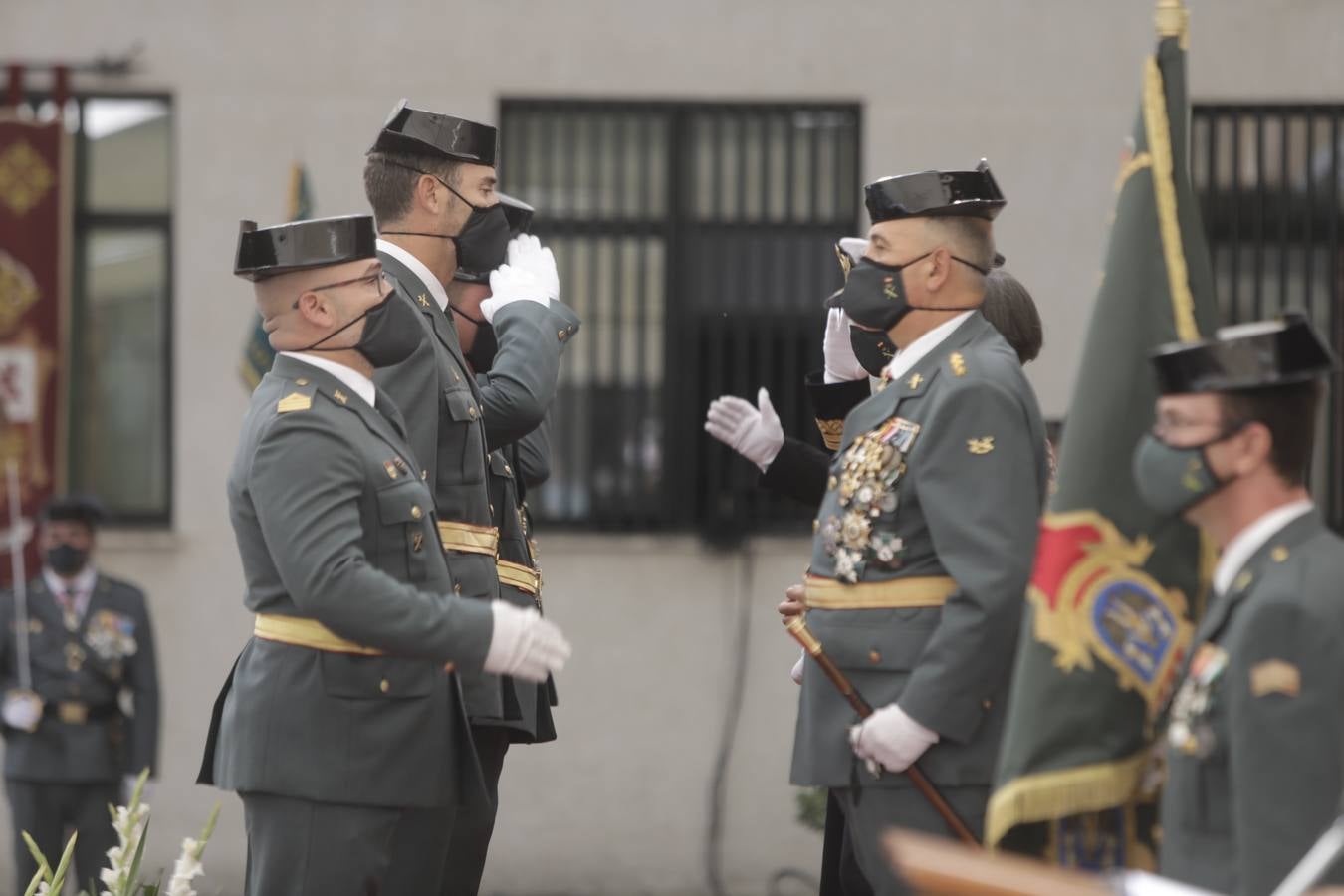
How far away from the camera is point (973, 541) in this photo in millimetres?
3928

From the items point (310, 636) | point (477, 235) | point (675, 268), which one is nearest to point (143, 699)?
point (675, 268)

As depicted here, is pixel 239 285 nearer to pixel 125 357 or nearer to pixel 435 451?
pixel 125 357

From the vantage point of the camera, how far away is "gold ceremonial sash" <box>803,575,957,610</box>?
4.04 metres

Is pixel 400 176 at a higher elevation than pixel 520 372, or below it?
higher

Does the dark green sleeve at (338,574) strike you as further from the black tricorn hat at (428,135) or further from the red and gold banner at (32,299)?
the red and gold banner at (32,299)

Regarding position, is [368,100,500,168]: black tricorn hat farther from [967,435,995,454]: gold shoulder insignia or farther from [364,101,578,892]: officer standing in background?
[967,435,995,454]: gold shoulder insignia

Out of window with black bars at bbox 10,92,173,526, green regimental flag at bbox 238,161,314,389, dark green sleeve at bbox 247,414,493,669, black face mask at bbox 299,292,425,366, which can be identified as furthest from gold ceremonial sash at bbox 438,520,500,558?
window with black bars at bbox 10,92,173,526

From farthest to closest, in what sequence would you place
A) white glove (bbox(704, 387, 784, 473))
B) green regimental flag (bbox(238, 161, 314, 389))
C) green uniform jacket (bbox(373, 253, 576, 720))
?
green regimental flag (bbox(238, 161, 314, 389)), white glove (bbox(704, 387, 784, 473)), green uniform jacket (bbox(373, 253, 576, 720))

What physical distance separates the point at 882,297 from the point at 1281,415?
133 centimetres

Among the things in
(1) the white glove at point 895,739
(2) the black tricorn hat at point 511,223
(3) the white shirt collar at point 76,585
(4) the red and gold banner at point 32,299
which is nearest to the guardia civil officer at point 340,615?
(1) the white glove at point 895,739

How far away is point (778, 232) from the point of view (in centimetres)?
950

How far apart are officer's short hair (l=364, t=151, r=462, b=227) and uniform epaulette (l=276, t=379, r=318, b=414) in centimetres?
80

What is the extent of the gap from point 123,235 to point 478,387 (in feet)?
16.8

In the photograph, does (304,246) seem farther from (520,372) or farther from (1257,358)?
(1257,358)
